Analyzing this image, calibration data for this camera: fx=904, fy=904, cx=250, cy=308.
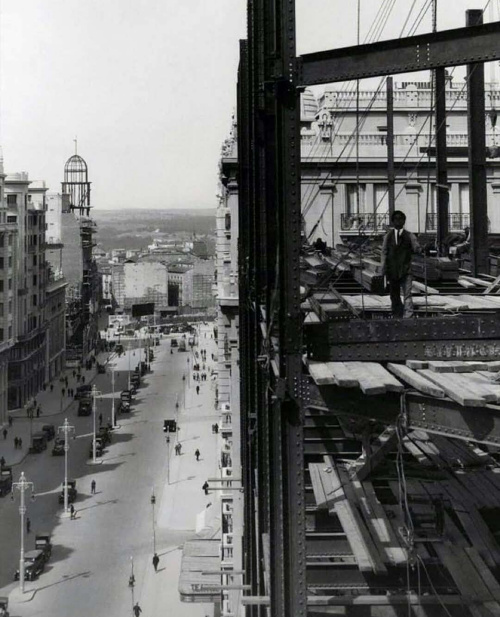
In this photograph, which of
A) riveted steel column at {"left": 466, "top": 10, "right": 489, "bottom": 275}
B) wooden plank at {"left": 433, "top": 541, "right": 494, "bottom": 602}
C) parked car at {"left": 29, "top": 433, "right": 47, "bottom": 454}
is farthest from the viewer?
parked car at {"left": 29, "top": 433, "right": 47, "bottom": 454}

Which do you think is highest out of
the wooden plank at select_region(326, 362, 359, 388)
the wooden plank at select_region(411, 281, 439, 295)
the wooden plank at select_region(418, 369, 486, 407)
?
the wooden plank at select_region(411, 281, 439, 295)

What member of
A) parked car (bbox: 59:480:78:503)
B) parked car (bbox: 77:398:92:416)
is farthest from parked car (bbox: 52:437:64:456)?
parked car (bbox: 77:398:92:416)

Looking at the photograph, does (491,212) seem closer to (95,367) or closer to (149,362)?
(95,367)

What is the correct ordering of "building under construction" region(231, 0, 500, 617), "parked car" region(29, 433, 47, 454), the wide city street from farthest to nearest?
1. "parked car" region(29, 433, 47, 454)
2. the wide city street
3. "building under construction" region(231, 0, 500, 617)

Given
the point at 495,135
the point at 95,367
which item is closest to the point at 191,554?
the point at 495,135

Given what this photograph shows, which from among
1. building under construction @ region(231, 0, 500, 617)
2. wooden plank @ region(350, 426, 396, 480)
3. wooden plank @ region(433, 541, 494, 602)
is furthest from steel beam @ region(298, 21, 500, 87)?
wooden plank @ region(350, 426, 396, 480)

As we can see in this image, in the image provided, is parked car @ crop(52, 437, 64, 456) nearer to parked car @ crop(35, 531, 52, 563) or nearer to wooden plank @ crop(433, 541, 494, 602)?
parked car @ crop(35, 531, 52, 563)

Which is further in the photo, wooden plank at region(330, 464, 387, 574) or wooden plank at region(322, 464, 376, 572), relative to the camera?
wooden plank at region(330, 464, 387, 574)

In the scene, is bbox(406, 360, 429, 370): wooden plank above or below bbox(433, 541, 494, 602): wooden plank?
above
